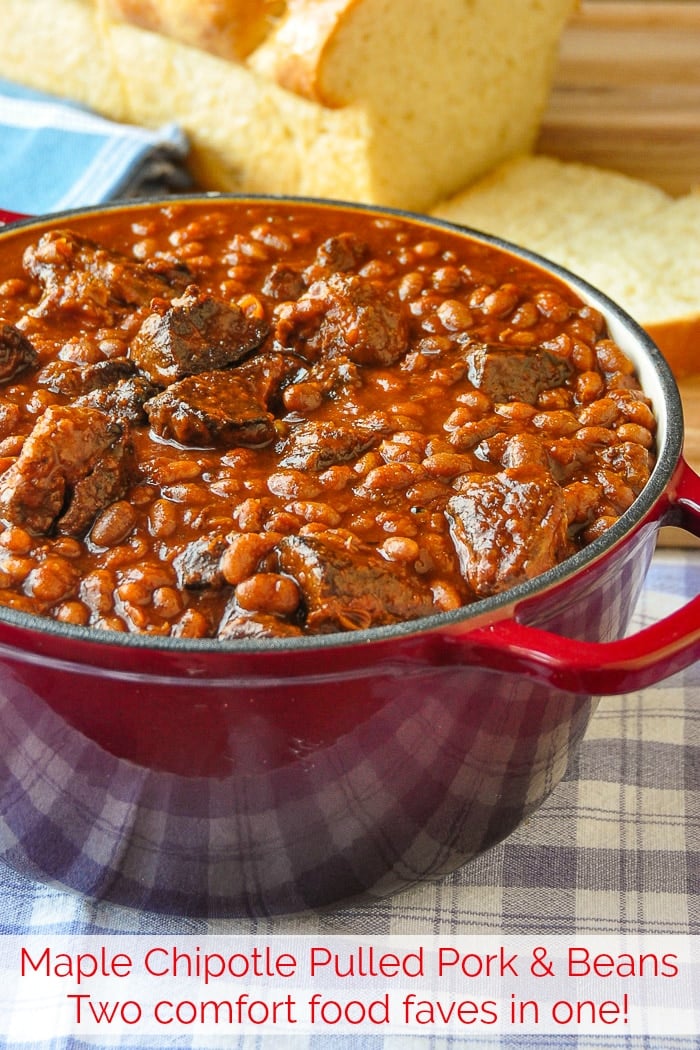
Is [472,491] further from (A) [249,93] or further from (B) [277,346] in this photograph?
(A) [249,93]

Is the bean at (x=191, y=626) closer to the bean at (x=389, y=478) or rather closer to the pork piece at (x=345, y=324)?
the bean at (x=389, y=478)

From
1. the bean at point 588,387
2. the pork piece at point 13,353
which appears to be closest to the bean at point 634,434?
the bean at point 588,387

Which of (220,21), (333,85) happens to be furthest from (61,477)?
(220,21)

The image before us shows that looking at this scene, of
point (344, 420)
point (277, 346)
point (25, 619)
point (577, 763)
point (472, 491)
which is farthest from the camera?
point (577, 763)

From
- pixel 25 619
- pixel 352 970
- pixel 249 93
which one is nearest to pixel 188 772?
pixel 25 619

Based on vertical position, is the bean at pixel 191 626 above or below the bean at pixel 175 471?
below
